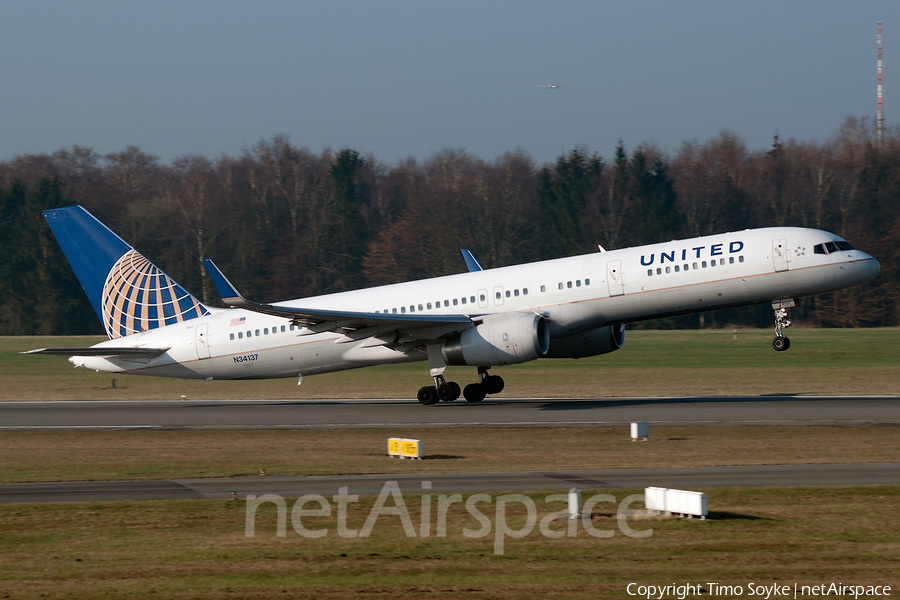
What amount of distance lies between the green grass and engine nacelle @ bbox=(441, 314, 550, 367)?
15.8 metres

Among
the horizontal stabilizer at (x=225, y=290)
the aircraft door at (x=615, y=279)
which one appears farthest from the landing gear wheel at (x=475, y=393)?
the horizontal stabilizer at (x=225, y=290)

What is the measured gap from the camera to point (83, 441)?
2566 centimetres

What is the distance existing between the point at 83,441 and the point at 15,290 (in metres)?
72.0

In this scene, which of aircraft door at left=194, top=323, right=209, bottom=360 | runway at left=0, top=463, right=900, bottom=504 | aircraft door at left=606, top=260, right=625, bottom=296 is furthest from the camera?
aircraft door at left=194, top=323, right=209, bottom=360

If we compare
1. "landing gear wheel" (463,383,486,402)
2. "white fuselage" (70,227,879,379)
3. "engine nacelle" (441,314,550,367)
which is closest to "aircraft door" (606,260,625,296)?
"white fuselage" (70,227,879,379)

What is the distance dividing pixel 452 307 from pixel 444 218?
6010 cm

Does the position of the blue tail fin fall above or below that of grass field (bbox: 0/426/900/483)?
above

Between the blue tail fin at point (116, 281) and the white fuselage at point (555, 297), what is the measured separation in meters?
0.68

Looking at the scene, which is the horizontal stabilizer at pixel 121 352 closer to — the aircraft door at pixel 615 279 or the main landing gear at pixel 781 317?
the aircraft door at pixel 615 279

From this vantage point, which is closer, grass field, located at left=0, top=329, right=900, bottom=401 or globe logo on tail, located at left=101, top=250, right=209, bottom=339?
globe logo on tail, located at left=101, top=250, right=209, bottom=339

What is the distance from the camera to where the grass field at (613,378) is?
3894 centimetres

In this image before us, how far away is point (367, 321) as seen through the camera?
3247cm

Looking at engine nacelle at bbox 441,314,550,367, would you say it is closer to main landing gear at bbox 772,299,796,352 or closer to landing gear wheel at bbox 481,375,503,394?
landing gear wheel at bbox 481,375,503,394

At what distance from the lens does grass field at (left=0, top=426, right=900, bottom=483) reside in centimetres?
2033
